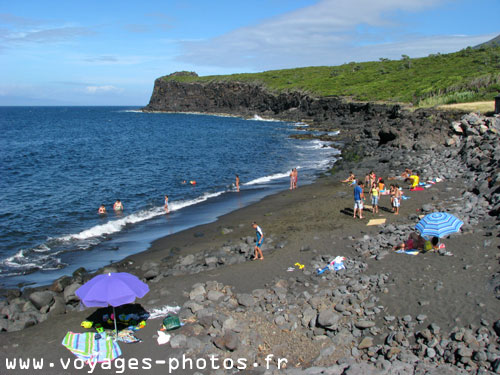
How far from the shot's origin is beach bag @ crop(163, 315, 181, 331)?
1049 centimetres

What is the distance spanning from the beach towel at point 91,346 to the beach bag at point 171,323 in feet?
4.09

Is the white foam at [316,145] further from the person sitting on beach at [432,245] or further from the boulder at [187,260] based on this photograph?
the person sitting on beach at [432,245]

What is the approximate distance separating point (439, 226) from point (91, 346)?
435 inches

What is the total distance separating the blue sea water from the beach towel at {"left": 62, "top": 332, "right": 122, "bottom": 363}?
6725 mm

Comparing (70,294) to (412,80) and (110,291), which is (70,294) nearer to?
(110,291)

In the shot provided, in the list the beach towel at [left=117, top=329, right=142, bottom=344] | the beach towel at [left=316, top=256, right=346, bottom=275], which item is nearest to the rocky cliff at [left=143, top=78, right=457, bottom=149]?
the beach towel at [left=316, top=256, right=346, bottom=275]

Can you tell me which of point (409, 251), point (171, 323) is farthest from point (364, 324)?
point (171, 323)

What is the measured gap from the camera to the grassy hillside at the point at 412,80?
173 ft

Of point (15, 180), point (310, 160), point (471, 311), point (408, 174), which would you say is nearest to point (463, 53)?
point (310, 160)

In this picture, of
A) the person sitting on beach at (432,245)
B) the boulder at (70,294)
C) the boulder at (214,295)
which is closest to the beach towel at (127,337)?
the boulder at (214,295)

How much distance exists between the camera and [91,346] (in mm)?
9875

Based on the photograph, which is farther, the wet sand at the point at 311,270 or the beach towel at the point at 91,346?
the wet sand at the point at 311,270

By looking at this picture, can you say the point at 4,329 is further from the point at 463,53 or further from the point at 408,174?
the point at 463,53

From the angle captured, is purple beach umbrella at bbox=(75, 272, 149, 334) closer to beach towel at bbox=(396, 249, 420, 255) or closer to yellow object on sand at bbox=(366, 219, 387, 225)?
beach towel at bbox=(396, 249, 420, 255)
